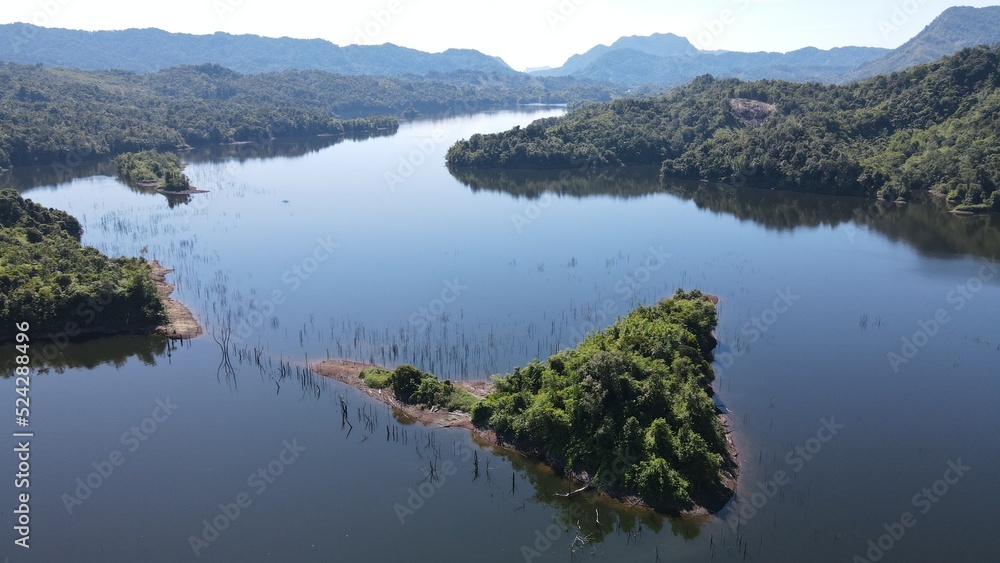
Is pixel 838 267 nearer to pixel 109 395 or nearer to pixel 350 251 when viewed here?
pixel 350 251

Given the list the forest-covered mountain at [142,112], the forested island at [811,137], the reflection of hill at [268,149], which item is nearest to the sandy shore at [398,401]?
the forested island at [811,137]

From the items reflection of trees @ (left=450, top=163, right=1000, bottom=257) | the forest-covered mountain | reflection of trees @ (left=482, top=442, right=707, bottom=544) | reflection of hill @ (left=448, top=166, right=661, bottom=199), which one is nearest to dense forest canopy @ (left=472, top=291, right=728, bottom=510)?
reflection of trees @ (left=482, top=442, right=707, bottom=544)

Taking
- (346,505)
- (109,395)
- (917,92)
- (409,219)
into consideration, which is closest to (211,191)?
(409,219)

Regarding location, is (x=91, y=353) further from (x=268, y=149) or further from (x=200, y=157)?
(x=268, y=149)

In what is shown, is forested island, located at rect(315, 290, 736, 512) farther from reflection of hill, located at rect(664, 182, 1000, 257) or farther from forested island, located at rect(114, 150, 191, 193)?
forested island, located at rect(114, 150, 191, 193)

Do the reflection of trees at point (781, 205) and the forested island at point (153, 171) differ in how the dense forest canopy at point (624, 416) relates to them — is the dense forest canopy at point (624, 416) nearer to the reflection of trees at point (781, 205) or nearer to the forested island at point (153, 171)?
the reflection of trees at point (781, 205)
